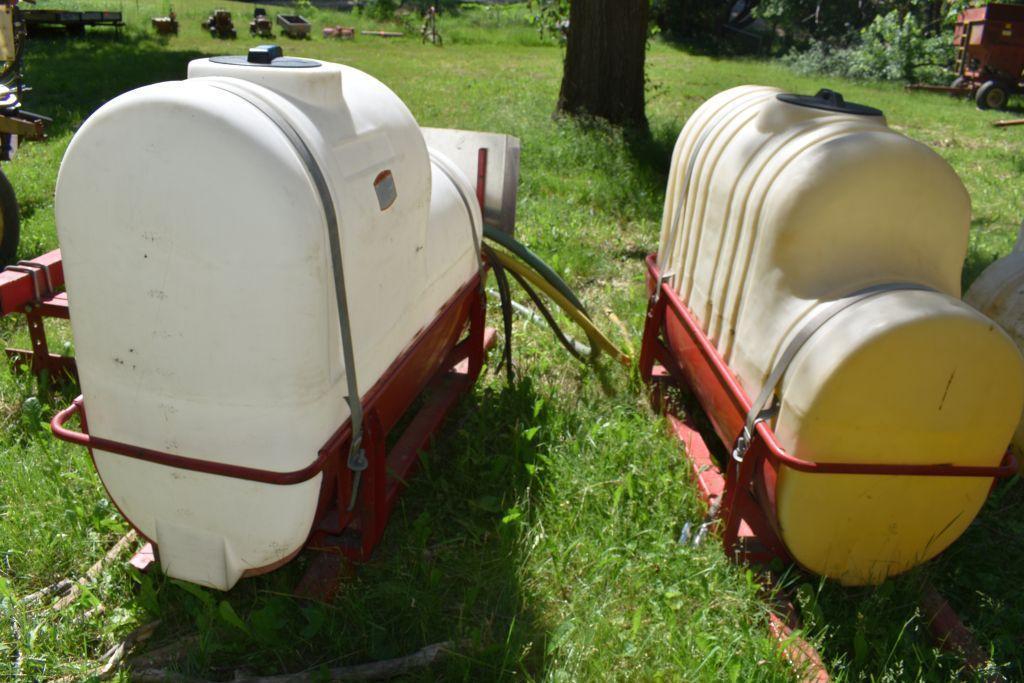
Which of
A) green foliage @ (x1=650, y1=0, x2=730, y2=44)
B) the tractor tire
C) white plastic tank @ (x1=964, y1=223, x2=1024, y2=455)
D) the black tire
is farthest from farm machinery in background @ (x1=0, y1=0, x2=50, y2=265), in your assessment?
green foliage @ (x1=650, y1=0, x2=730, y2=44)

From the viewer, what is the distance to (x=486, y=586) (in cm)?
273

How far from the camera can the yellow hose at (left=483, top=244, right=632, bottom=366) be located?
13.3ft

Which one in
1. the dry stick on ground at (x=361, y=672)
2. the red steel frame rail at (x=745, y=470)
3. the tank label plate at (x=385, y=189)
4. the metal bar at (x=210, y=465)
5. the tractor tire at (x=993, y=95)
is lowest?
the dry stick on ground at (x=361, y=672)

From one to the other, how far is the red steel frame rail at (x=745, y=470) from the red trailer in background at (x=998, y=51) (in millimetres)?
13923

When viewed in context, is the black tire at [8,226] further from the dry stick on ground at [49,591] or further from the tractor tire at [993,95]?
the tractor tire at [993,95]

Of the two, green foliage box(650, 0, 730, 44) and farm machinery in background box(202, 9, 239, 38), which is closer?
farm machinery in background box(202, 9, 239, 38)

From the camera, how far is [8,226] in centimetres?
468

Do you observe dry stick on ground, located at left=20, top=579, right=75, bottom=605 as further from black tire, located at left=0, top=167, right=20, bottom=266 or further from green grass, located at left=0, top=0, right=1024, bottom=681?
black tire, located at left=0, top=167, right=20, bottom=266

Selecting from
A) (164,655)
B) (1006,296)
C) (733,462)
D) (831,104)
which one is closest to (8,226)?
(164,655)

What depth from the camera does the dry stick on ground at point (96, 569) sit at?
2.59 metres

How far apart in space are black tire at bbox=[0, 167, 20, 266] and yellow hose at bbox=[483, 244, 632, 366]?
112 inches

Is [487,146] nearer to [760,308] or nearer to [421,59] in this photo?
[760,308]

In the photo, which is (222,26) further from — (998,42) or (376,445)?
(376,445)

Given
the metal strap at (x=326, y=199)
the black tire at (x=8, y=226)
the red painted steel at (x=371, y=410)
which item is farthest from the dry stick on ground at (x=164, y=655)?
the black tire at (x=8, y=226)
